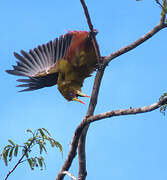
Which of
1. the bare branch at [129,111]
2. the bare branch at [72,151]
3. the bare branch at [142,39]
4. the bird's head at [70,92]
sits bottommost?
the bare branch at [72,151]

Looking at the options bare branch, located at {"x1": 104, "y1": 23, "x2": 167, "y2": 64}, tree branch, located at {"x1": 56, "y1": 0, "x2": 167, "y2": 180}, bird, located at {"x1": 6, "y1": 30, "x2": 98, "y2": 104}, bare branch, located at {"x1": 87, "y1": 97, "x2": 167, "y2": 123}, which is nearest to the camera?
bare branch, located at {"x1": 87, "y1": 97, "x2": 167, "y2": 123}

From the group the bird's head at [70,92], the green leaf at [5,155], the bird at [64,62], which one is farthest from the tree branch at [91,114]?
the bird's head at [70,92]

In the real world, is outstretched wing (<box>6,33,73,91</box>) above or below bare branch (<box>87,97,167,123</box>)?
above

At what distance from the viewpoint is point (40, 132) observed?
3.47 metres

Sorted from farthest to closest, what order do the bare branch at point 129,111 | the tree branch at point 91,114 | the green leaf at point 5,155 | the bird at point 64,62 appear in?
the bird at point 64,62 < the green leaf at point 5,155 < the tree branch at point 91,114 < the bare branch at point 129,111

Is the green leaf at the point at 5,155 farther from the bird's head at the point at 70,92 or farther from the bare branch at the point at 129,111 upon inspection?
the bird's head at the point at 70,92

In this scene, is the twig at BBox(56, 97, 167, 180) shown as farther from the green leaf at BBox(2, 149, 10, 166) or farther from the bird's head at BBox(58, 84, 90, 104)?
the bird's head at BBox(58, 84, 90, 104)

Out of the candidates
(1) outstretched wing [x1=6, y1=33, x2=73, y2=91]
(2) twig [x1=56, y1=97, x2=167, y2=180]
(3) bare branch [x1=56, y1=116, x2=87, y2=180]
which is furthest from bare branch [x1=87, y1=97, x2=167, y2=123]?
(1) outstretched wing [x1=6, y1=33, x2=73, y2=91]

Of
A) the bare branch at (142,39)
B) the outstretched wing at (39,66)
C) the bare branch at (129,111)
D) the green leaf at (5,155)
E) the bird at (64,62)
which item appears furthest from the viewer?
the outstretched wing at (39,66)

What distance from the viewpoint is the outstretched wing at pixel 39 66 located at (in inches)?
195

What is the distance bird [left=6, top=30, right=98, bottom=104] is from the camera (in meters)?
4.65

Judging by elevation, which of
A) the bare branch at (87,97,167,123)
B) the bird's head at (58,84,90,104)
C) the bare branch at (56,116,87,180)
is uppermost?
the bird's head at (58,84,90,104)

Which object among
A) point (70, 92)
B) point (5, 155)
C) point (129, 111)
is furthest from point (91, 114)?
point (70, 92)

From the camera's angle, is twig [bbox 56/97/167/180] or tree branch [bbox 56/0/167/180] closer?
twig [bbox 56/97/167/180]
